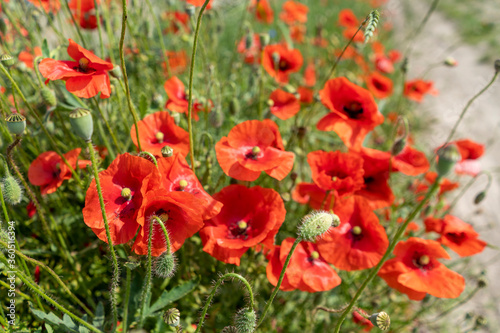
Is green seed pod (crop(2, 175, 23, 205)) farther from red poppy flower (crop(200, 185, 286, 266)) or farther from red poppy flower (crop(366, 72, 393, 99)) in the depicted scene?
red poppy flower (crop(366, 72, 393, 99))

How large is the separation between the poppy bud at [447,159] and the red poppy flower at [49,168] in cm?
136

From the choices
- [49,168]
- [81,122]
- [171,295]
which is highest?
[81,122]

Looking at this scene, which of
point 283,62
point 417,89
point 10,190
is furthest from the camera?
point 417,89

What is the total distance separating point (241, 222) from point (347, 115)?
831 mm

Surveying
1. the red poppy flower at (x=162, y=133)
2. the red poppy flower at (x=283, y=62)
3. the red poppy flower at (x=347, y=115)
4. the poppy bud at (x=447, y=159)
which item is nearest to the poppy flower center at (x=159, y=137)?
the red poppy flower at (x=162, y=133)

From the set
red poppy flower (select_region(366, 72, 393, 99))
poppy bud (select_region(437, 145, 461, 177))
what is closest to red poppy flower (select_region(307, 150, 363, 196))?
poppy bud (select_region(437, 145, 461, 177))

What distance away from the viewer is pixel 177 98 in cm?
184

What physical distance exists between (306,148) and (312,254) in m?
1.47

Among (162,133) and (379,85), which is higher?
(162,133)

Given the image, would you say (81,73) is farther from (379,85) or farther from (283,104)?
(379,85)

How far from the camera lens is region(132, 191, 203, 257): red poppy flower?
1129 mm

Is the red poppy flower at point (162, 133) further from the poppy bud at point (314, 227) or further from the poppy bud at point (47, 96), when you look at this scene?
the poppy bud at point (314, 227)

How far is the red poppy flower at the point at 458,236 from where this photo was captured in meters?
1.62

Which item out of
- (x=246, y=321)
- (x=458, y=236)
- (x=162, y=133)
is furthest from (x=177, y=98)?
(x=458, y=236)
